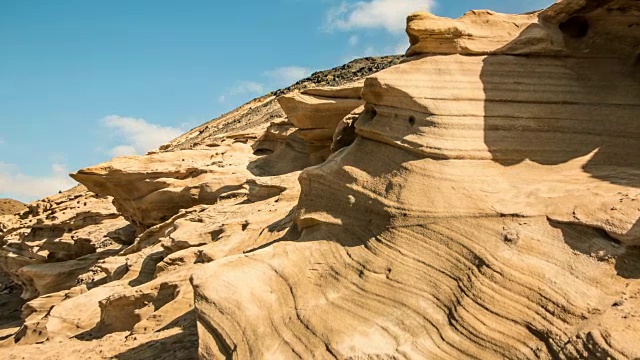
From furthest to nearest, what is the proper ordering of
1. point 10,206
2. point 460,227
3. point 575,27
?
point 10,206
point 575,27
point 460,227

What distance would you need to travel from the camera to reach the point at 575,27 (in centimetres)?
830

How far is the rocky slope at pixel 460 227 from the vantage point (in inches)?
213

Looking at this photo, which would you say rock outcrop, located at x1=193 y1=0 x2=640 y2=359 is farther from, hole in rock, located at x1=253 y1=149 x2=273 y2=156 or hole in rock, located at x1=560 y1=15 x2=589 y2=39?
hole in rock, located at x1=253 y1=149 x2=273 y2=156

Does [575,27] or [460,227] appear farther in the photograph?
[575,27]

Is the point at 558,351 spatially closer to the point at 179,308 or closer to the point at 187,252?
the point at 179,308

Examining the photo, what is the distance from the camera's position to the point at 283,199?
48.6ft

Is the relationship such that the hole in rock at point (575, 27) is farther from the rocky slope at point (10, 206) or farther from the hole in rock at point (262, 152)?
the rocky slope at point (10, 206)

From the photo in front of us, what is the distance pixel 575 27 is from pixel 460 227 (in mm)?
4012

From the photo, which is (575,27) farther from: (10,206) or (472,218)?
(10,206)

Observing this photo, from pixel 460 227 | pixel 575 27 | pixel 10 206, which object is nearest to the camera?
pixel 460 227

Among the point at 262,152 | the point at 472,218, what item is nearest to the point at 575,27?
the point at 472,218

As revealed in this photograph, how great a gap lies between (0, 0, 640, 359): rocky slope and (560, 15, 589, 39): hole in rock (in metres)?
0.03

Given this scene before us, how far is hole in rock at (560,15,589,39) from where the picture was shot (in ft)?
26.9

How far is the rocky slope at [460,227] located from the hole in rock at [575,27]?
3 centimetres
